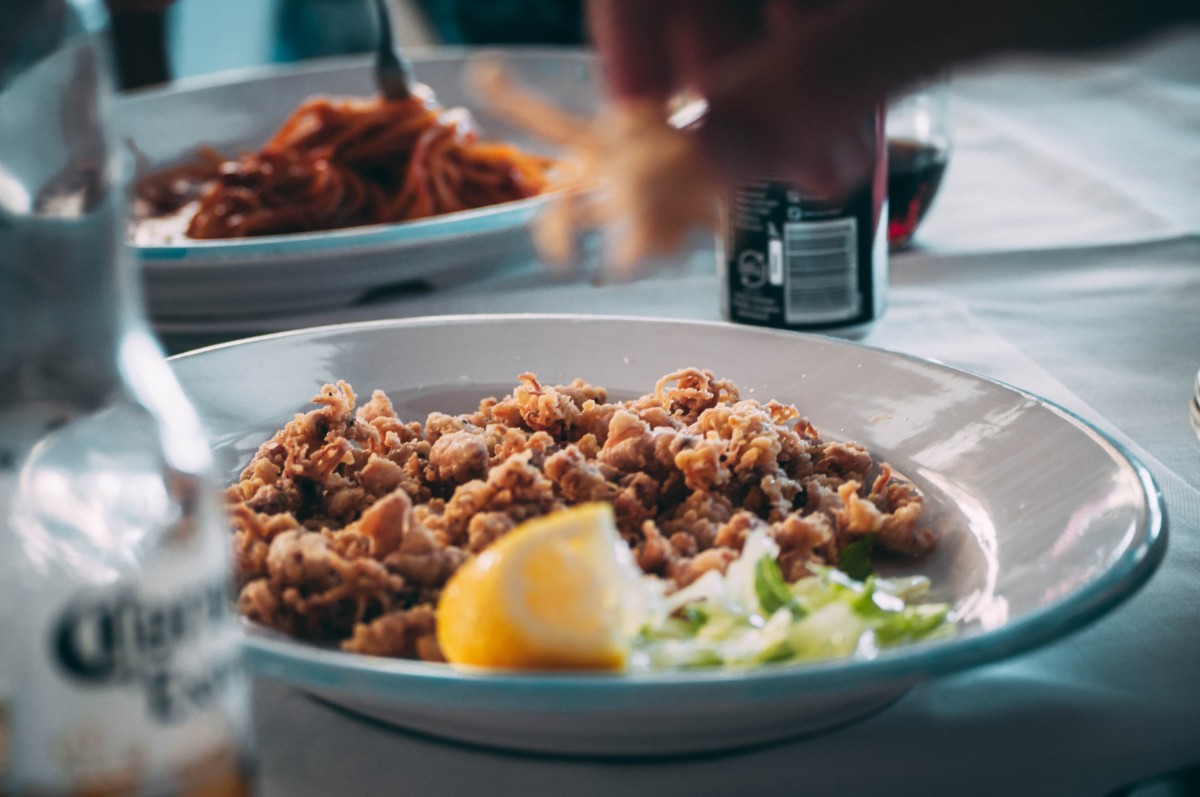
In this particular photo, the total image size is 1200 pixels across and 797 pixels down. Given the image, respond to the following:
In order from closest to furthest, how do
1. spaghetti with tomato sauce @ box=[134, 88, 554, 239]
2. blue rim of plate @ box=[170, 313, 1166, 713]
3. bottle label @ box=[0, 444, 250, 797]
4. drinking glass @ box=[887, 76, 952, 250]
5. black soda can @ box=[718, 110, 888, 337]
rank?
bottle label @ box=[0, 444, 250, 797]
blue rim of plate @ box=[170, 313, 1166, 713]
black soda can @ box=[718, 110, 888, 337]
drinking glass @ box=[887, 76, 952, 250]
spaghetti with tomato sauce @ box=[134, 88, 554, 239]

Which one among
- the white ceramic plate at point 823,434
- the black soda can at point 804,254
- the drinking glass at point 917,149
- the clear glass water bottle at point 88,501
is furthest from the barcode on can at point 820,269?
the clear glass water bottle at point 88,501

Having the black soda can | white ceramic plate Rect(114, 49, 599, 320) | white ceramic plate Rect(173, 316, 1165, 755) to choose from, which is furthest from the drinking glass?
Result: white ceramic plate Rect(173, 316, 1165, 755)

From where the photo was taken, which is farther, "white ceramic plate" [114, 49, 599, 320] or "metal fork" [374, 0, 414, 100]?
"metal fork" [374, 0, 414, 100]

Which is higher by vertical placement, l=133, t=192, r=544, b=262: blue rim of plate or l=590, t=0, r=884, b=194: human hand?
l=590, t=0, r=884, b=194: human hand

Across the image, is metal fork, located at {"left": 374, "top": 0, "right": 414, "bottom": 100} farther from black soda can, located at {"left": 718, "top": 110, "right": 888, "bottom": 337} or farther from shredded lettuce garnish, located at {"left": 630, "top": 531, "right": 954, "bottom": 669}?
shredded lettuce garnish, located at {"left": 630, "top": 531, "right": 954, "bottom": 669}

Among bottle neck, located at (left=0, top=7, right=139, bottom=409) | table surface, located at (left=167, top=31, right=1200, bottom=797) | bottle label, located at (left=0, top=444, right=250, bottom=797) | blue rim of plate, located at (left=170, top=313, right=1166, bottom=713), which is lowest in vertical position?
table surface, located at (left=167, top=31, right=1200, bottom=797)

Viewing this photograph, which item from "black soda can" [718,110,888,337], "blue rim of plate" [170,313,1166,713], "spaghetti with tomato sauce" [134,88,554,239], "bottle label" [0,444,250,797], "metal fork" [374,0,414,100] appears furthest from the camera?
"metal fork" [374,0,414,100]

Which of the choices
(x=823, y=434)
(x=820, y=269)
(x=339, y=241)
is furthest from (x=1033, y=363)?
(x=339, y=241)
